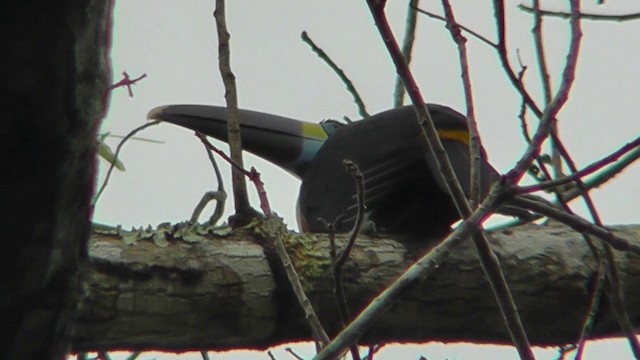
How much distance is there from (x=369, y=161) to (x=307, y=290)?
1.24 metres

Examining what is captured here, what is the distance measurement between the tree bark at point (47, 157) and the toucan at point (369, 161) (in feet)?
6.73

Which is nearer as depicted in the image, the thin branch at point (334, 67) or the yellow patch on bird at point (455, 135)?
the thin branch at point (334, 67)

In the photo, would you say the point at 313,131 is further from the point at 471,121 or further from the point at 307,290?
the point at 471,121

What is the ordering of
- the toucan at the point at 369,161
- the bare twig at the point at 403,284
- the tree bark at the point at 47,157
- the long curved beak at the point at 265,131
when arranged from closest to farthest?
the tree bark at the point at 47,157, the bare twig at the point at 403,284, the toucan at the point at 369,161, the long curved beak at the point at 265,131

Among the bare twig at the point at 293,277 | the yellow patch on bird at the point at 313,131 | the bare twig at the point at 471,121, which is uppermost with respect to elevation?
the yellow patch on bird at the point at 313,131

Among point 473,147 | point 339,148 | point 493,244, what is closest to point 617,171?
point 493,244

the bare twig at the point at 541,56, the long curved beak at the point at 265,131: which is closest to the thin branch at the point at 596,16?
the bare twig at the point at 541,56

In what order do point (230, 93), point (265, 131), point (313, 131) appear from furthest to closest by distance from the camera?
point (313, 131)
point (265, 131)
point (230, 93)

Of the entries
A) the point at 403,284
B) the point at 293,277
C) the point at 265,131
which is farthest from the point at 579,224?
the point at 265,131

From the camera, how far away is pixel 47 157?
3.86ft

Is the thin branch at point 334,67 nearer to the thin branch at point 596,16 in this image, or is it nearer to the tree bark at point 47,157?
the thin branch at point 596,16

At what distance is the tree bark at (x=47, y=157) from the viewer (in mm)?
1123

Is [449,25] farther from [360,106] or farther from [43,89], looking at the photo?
[43,89]

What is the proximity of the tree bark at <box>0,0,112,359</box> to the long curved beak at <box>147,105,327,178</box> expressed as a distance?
3.53 m
